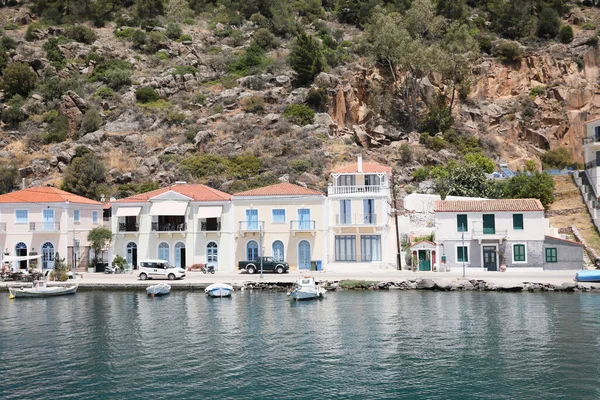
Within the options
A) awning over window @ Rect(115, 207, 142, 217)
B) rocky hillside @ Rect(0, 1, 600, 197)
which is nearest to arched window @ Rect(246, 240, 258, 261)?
awning over window @ Rect(115, 207, 142, 217)

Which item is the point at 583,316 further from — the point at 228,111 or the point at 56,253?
the point at 228,111

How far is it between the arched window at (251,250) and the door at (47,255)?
1641 cm

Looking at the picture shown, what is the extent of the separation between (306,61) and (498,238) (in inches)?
1713

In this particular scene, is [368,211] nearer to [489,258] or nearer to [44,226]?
[489,258]

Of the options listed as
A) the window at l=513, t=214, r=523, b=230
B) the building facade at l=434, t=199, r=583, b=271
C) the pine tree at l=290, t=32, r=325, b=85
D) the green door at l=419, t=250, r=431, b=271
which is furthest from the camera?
the pine tree at l=290, t=32, r=325, b=85

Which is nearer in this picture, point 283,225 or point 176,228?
point 283,225

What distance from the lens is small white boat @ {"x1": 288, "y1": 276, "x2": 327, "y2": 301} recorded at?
3338cm

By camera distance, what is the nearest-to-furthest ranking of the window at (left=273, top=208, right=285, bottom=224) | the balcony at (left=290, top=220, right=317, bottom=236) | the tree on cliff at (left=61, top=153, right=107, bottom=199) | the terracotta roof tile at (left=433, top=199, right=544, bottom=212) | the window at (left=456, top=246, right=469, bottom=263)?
the terracotta roof tile at (left=433, top=199, right=544, bottom=212) → the window at (left=456, top=246, right=469, bottom=263) → the balcony at (left=290, top=220, right=317, bottom=236) → the window at (left=273, top=208, right=285, bottom=224) → the tree on cliff at (left=61, top=153, right=107, bottom=199)

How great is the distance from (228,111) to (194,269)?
34.3 meters

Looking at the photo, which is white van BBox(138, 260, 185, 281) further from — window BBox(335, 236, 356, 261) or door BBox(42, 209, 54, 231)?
window BBox(335, 236, 356, 261)

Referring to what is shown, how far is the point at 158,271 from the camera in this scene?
4122 centimetres

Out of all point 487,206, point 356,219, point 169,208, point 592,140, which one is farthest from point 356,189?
point 592,140

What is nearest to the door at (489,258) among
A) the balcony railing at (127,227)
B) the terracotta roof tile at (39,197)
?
the balcony railing at (127,227)

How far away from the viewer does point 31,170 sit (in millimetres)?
63938
